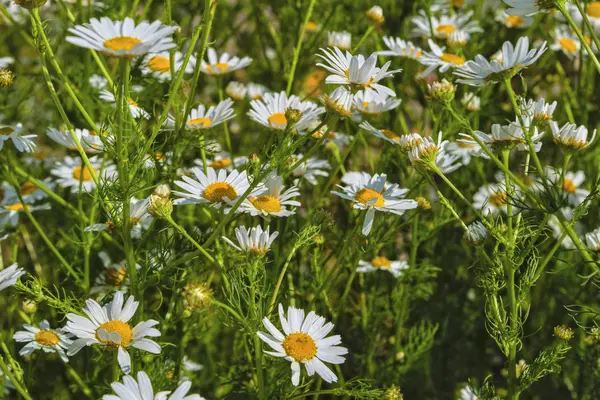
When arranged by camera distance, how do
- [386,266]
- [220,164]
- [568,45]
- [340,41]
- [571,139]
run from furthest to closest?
[568,45] → [340,41] → [386,266] → [220,164] → [571,139]

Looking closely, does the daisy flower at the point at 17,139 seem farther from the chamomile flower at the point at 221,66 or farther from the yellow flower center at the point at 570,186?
A: the yellow flower center at the point at 570,186

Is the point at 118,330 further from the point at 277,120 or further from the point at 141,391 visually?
the point at 277,120

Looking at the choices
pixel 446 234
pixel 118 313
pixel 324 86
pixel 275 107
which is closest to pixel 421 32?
pixel 324 86

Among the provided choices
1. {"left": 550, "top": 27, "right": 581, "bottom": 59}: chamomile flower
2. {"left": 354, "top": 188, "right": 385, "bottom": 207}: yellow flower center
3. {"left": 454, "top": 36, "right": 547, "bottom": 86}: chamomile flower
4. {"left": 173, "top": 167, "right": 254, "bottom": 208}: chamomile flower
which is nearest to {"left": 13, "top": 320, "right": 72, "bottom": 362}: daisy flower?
{"left": 173, "top": 167, "right": 254, "bottom": 208}: chamomile flower

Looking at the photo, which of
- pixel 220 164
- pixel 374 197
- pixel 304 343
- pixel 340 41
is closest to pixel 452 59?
pixel 340 41

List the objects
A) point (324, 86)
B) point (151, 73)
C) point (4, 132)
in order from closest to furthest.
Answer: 1. point (4, 132)
2. point (151, 73)
3. point (324, 86)

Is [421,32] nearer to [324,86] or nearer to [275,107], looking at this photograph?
[324,86]

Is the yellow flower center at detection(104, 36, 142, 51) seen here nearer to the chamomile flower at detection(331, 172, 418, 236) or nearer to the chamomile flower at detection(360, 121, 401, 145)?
the chamomile flower at detection(331, 172, 418, 236)
